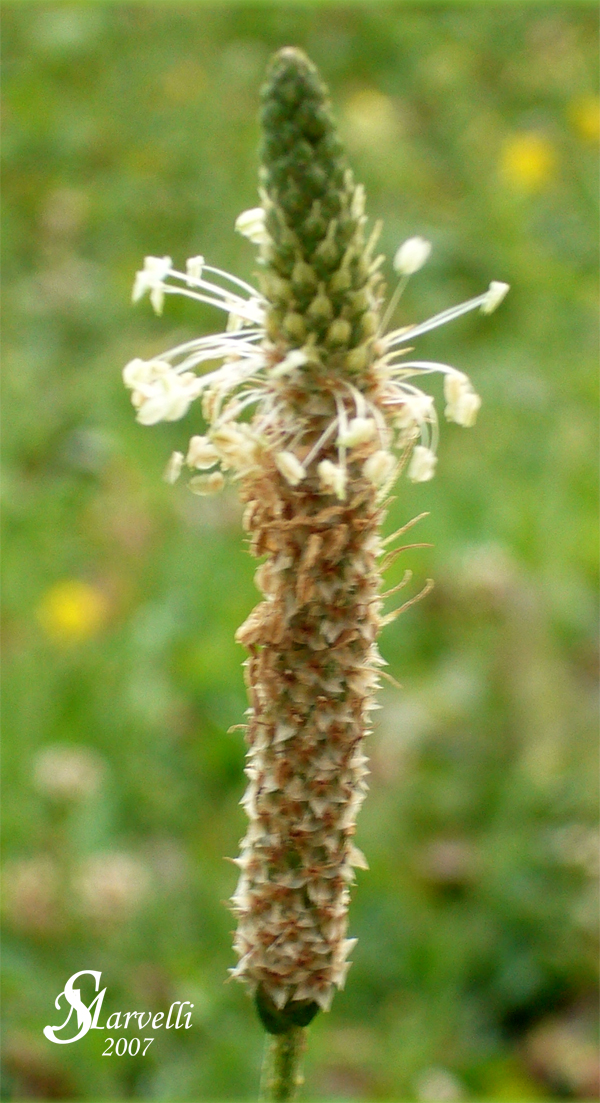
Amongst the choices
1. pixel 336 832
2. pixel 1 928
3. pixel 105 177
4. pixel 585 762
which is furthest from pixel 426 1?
pixel 336 832

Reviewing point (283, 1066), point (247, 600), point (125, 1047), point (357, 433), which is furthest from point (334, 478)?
point (247, 600)

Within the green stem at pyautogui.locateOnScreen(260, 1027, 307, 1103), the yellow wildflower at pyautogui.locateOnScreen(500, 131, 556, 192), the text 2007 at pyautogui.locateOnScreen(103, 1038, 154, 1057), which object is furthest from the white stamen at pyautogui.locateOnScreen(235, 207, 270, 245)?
the yellow wildflower at pyautogui.locateOnScreen(500, 131, 556, 192)

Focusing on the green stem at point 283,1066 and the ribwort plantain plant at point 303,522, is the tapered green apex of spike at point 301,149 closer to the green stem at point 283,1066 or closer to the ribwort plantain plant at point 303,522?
the ribwort plantain plant at point 303,522

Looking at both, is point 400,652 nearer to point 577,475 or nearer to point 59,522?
point 577,475

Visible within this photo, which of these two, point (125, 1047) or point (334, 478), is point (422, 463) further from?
point (125, 1047)

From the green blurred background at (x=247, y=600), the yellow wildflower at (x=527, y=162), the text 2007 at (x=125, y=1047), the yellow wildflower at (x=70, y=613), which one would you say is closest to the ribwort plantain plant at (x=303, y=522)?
the text 2007 at (x=125, y=1047)

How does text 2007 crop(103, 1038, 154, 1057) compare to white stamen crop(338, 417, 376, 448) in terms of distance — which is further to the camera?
text 2007 crop(103, 1038, 154, 1057)

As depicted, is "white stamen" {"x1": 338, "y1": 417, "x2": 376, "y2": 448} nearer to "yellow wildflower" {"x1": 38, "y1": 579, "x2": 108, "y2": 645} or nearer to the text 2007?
the text 2007
